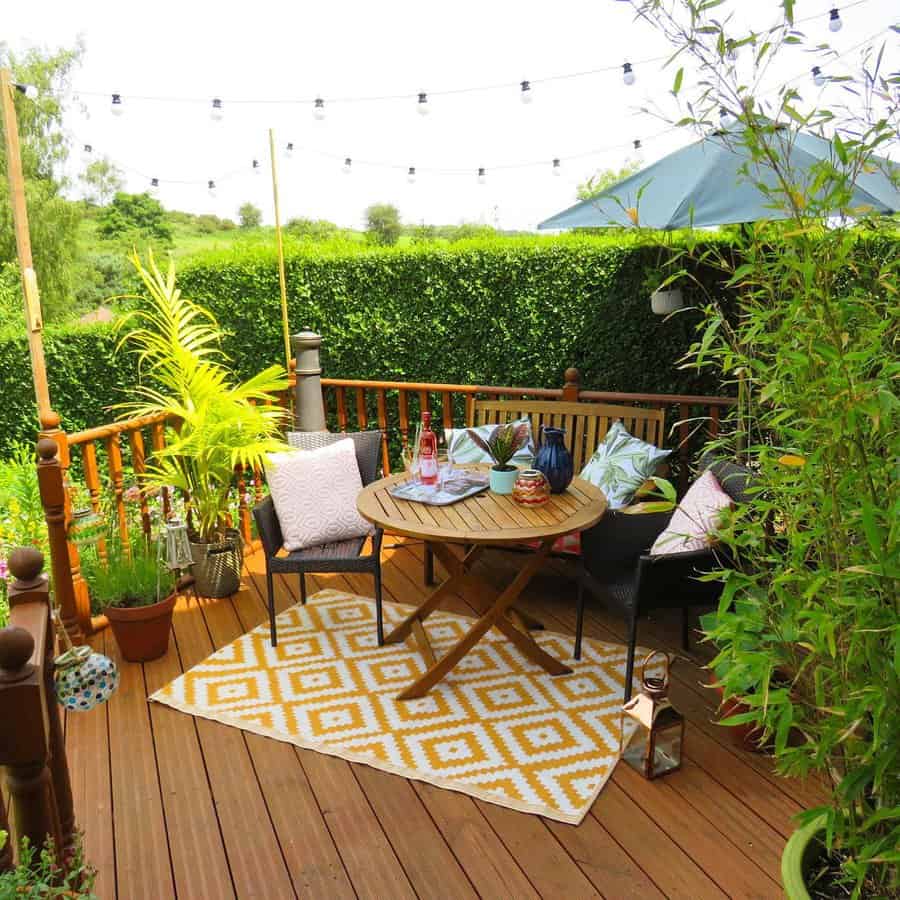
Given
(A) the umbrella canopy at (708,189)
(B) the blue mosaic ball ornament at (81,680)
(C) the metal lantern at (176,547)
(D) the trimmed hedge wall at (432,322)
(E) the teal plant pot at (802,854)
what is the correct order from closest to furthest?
(E) the teal plant pot at (802,854) → (B) the blue mosaic ball ornament at (81,680) → (A) the umbrella canopy at (708,189) → (C) the metal lantern at (176,547) → (D) the trimmed hedge wall at (432,322)

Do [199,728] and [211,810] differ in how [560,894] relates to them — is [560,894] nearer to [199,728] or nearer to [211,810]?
[211,810]

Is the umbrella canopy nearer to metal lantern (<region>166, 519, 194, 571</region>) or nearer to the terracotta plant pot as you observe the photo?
metal lantern (<region>166, 519, 194, 571</region>)

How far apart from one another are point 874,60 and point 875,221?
0.91ft

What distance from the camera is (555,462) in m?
3.33

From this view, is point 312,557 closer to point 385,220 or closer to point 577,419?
point 577,419

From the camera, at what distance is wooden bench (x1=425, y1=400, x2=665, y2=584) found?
159 inches

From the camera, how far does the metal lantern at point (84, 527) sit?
3.35m

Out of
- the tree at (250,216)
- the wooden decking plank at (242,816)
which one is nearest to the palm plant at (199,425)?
the wooden decking plank at (242,816)

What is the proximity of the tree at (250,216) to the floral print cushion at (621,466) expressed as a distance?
18.0m

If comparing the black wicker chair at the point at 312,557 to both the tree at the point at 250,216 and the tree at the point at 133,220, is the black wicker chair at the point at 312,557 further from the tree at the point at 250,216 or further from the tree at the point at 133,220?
the tree at the point at 250,216

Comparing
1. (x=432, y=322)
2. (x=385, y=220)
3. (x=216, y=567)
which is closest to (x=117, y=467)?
(x=216, y=567)

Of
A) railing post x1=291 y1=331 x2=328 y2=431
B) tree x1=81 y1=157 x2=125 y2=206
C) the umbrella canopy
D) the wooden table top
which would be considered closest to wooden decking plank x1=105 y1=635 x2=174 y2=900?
the wooden table top

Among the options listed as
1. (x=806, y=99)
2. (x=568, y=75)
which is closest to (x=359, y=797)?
(x=806, y=99)

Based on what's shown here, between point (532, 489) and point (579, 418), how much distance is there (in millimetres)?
1222
